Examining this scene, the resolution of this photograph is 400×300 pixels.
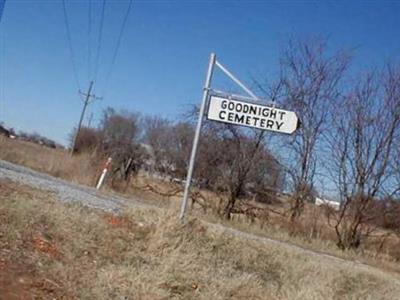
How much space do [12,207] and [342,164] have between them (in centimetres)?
1828

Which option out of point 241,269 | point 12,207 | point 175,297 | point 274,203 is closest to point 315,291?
point 241,269

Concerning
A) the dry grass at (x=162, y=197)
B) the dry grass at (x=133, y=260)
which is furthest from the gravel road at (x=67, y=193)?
the dry grass at (x=162, y=197)

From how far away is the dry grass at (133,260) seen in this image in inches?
209

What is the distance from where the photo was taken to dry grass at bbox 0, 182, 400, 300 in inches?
209

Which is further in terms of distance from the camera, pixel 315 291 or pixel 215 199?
pixel 215 199

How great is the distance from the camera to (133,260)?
6.56 m

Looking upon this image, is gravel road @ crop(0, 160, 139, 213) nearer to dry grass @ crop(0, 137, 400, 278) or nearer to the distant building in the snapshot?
dry grass @ crop(0, 137, 400, 278)

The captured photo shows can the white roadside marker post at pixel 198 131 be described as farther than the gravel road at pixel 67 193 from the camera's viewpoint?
No

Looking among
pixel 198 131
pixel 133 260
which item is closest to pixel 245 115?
pixel 198 131

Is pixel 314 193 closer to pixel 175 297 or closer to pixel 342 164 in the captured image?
pixel 342 164

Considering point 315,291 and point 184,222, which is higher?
point 184,222

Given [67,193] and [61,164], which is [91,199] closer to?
[67,193]

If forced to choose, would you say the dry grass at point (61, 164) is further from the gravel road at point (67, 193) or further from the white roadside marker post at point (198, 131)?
the white roadside marker post at point (198, 131)

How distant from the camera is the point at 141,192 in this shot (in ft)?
77.4
